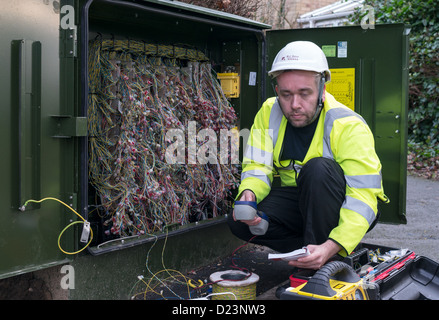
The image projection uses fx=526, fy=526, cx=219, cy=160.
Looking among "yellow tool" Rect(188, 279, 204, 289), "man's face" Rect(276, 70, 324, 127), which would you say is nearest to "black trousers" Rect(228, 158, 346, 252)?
"man's face" Rect(276, 70, 324, 127)

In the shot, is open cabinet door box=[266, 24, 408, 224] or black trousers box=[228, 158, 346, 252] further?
open cabinet door box=[266, 24, 408, 224]

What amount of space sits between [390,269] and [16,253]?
1.92 meters

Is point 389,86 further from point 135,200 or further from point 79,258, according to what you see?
point 79,258

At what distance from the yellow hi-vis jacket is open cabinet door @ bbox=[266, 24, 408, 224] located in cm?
74

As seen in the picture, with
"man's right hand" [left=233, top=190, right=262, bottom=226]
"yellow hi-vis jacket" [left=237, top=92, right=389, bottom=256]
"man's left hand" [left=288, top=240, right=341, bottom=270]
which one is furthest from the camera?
"man's right hand" [left=233, top=190, right=262, bottom=226]

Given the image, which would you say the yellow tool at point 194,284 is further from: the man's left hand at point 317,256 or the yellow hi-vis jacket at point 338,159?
the man's left hand at point 317,256

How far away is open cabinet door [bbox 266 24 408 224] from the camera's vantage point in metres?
3.67

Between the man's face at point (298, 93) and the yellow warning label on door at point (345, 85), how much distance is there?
998 mm

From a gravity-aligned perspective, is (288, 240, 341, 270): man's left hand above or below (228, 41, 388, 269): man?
below

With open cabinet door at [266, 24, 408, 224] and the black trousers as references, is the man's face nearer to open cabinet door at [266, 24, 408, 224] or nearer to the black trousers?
the black trousers

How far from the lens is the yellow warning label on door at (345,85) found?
12.7 feet

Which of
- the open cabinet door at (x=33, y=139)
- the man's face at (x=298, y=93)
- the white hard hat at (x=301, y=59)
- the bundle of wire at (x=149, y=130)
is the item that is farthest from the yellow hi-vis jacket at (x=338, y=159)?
the open cabinet door at (x=33, y=139)

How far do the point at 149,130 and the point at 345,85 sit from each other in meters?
1.49

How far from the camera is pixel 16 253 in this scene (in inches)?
97.1
